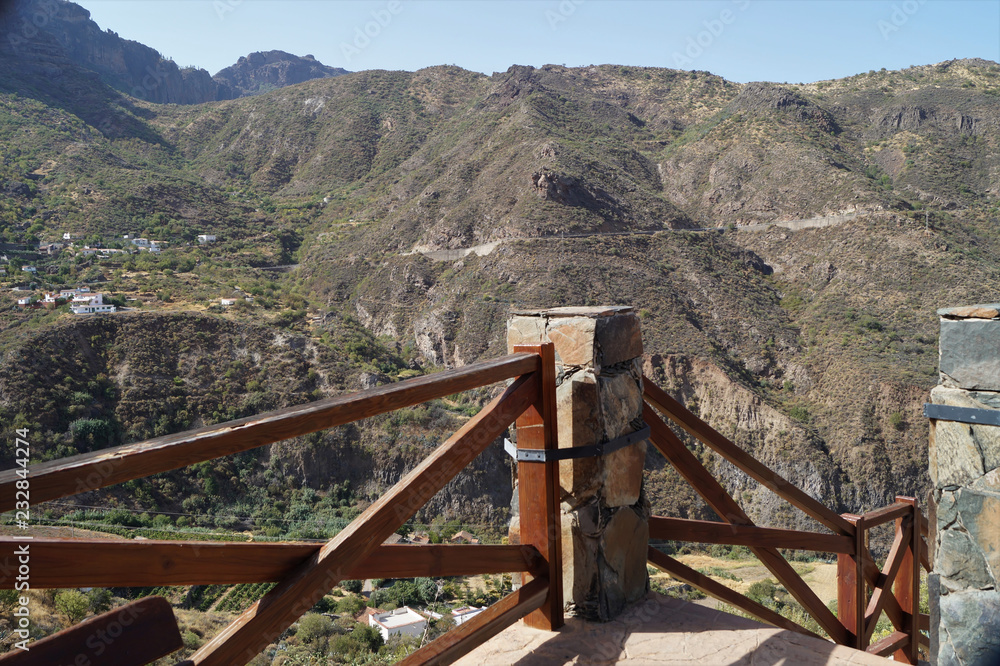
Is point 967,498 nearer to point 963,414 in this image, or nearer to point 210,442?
point 963,414

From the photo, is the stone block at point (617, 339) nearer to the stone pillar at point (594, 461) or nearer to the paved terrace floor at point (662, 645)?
the stone pillar at point (594, 461)

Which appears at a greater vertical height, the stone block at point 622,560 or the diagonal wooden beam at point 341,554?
the diagonal wooden beam at point 341,554

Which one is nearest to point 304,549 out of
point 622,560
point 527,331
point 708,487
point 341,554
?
point 341,554

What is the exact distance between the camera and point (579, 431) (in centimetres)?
225

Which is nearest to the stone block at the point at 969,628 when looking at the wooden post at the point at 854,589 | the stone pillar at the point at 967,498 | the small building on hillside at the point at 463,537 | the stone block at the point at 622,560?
the stone pillar at the point at 967,498

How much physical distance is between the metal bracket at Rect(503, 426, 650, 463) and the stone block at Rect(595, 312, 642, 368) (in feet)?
0.89

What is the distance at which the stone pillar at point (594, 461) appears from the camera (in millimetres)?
2256

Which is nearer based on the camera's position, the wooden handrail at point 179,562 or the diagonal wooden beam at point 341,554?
the wooden handrail at point 179,562

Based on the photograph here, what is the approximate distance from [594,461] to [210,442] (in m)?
1.36

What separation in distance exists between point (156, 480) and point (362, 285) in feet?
49.5

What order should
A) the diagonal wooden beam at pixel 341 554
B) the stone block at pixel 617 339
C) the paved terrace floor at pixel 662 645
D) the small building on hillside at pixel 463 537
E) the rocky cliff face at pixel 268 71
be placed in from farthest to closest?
the rocky cliff face at pixel 268 71, the small building on hillside at pixel 463 537, the stone block at pixel 617 339, the paved terrace floor at pixel 662 645, the diagonal wooden beam at pixel 341 554

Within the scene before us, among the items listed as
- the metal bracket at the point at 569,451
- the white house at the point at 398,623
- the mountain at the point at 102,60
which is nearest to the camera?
the metal bracket at the point at 569,451

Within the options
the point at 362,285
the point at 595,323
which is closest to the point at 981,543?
the point at 595,323

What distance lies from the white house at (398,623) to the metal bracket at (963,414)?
890 centimetres
